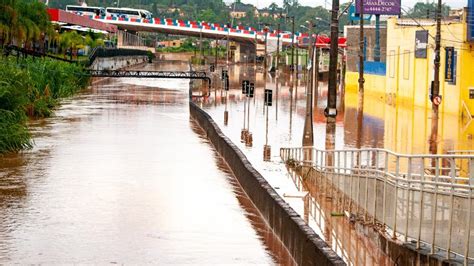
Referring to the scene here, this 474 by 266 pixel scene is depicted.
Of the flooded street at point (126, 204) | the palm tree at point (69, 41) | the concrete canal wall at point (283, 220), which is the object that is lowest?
the flooded street at point (126, 204)

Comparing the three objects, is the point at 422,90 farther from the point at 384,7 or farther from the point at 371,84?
the point at 384,7

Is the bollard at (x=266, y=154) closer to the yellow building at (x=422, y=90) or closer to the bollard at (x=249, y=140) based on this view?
the bollard at (x=249, y=140)

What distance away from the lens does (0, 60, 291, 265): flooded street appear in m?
21.5

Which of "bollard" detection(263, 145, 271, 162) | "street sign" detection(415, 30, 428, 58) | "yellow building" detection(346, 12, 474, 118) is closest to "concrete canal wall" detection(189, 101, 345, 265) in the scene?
"bollard" detection(263, 145, 271, 162)

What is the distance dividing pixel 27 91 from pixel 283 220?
105ft

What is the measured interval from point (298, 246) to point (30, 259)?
16.1ft

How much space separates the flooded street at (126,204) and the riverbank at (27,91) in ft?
3.26

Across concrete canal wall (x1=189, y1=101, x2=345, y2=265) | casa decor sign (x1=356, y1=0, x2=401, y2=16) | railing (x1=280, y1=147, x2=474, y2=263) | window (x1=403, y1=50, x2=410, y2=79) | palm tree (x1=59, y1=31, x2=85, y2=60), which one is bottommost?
concrete canal wall (x1=189, y1=101, x2=345, y2=265)

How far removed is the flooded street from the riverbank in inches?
39.2

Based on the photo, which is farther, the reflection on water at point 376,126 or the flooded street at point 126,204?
the reflection on water at point 376,126

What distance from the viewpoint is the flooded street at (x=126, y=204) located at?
21500 mm

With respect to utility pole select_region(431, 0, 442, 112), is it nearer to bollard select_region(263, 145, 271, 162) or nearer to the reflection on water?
the reflection on water

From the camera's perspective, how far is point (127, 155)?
41.2m

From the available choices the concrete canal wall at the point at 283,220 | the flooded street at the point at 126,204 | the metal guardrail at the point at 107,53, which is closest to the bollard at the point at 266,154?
the flooded street at the point at 126,204
